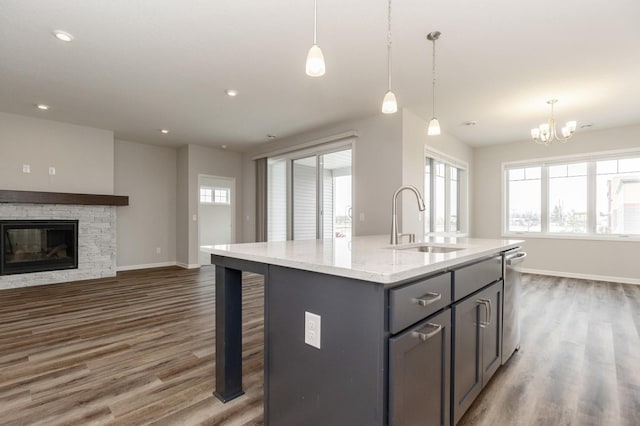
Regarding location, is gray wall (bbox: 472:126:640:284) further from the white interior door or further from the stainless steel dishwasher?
the white interior door

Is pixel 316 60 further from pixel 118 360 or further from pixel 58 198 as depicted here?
pixel 58 198

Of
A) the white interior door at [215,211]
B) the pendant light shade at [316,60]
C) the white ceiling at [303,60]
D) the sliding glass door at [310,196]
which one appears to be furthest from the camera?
the white interior door at [215,211]

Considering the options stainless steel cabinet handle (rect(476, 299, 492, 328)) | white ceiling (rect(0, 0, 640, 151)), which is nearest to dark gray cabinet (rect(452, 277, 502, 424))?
stainless steel cabinet handle (rect(476, 299, 492, 328))

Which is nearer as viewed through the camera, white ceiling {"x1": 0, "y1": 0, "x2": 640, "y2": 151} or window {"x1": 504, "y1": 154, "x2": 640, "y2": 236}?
white ceiling {"x1": 0, "y1": 0, "x2": 640, "y2": 151}

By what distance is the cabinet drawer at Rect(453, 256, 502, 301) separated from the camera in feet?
5.16

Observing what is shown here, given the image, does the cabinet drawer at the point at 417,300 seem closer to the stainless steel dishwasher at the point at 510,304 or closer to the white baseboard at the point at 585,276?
the stainless steel dishwasher at the point at 510,304

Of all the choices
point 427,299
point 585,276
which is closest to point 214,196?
point 427,299

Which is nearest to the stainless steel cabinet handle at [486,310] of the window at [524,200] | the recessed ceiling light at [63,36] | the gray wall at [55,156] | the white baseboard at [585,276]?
the recessed ceiling light at [63,36]

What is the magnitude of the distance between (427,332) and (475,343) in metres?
0.71

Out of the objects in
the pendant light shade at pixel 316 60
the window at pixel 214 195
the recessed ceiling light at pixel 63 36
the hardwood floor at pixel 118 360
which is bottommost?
the hardwood floor at pixel 118 360

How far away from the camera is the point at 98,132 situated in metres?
5.56

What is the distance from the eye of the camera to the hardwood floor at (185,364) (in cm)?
179

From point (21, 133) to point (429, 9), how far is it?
594 centimetres

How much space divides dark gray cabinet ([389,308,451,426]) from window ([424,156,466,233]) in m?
4.00
